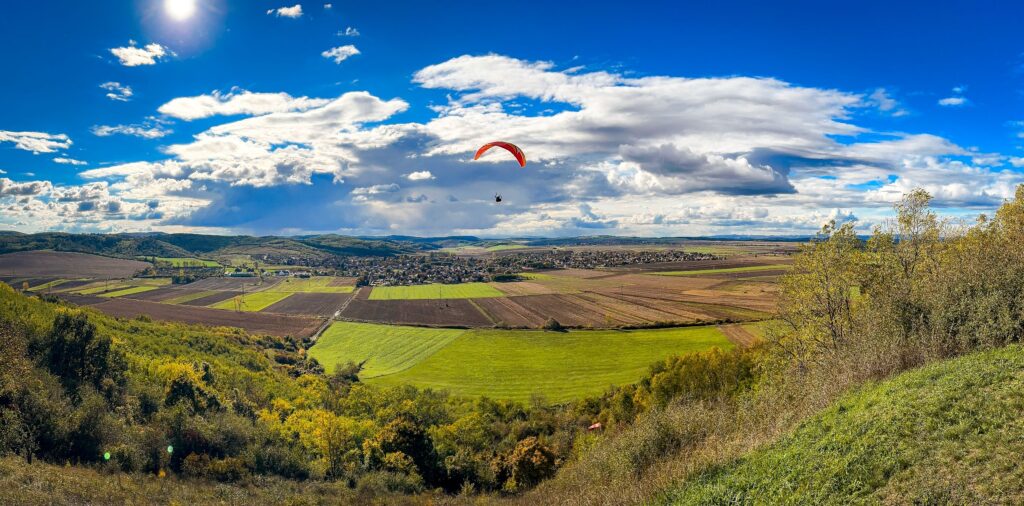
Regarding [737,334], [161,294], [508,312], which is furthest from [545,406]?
[161,294]

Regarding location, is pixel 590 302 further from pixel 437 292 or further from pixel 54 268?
pixel 54 268

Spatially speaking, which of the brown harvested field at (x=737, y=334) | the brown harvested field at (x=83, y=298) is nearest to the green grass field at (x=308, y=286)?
the brown harvested field at (x=83, y=298)

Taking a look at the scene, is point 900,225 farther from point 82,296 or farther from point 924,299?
point 82,296

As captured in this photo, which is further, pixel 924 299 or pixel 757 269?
pixel 757 269

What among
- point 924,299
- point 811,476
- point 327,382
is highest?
point 924,299

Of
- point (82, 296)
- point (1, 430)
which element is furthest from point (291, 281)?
point (1, 430)

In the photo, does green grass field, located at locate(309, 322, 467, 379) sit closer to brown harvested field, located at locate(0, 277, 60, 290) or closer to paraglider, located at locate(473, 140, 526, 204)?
paraglider, located at locate(473, 140, 526, 204)

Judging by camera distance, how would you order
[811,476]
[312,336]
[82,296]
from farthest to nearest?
[82,296]
[312,336]
[811,476]
